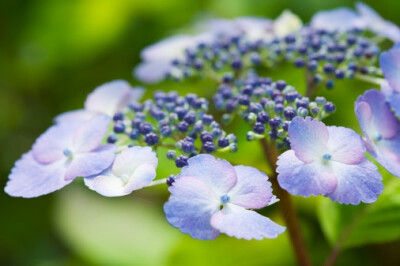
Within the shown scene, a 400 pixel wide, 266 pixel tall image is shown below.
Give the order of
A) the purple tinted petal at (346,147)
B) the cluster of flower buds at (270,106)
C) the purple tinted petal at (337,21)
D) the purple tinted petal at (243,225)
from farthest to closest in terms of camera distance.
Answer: the purple tinted petal at (337,21)
the cluster of flower buds at (270,106)
the purple tinted petal at (346,147)
the purple tinted petal at (243,225)

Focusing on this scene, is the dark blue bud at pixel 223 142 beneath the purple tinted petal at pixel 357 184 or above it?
above

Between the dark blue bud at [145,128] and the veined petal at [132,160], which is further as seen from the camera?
the dark blue bud at [145,128]

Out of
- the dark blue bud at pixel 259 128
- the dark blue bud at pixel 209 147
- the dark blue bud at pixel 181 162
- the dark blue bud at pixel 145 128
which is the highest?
the dark blue bud at pixel 145 128

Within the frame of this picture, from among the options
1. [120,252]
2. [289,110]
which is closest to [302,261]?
[289,110]

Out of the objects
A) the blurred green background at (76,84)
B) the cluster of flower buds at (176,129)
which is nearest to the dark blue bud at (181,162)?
the cluster of flower buds at (176,129)

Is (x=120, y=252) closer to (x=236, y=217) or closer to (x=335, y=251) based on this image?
(x=335, y=251)

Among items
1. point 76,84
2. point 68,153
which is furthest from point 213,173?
point 76,84

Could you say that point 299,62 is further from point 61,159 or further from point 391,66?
point 61,159

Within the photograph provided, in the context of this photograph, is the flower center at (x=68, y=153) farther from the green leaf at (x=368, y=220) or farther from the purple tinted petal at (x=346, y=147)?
the green leaf at (x=368, y=220)
